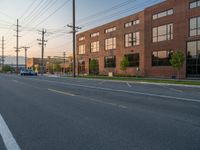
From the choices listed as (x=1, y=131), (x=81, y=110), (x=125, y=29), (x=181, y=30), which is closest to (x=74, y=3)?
(x=125, y=29)

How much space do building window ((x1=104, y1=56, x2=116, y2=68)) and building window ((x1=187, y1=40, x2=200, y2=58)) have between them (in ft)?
72.6

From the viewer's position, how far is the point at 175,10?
45188 mm

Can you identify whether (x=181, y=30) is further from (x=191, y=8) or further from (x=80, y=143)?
(x=80, y=143)

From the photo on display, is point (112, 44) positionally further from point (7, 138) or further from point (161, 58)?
point (7, 138)

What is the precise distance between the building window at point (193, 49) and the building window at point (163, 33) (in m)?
4.11

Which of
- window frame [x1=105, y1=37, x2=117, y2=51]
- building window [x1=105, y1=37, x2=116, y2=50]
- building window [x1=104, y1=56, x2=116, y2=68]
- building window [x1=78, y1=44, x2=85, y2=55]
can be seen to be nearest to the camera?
window frame [x1=105, y1=37, x2=117, y2=51]

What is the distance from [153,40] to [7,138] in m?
45.9

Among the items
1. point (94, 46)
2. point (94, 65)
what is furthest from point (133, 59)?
point (94, 46)

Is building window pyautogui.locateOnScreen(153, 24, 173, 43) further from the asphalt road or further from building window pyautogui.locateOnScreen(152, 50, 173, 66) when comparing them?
the asphalt road

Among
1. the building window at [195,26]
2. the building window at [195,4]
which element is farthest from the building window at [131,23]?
the building window at [195,26]

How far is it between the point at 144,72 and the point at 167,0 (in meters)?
12.7

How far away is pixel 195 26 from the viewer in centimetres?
4184

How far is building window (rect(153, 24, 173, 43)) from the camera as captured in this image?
46.5 m

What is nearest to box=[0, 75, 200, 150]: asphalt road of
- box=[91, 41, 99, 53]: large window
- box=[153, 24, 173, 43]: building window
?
box=[153, 24, 173, 43]: building window
